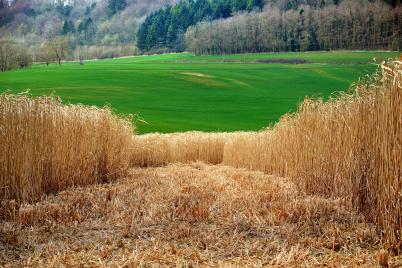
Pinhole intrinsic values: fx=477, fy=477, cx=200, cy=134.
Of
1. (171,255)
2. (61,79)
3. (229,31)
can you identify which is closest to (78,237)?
(171,255)

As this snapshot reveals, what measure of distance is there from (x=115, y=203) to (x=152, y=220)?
33.1 inches

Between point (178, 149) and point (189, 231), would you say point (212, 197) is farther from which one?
point (178, 149)

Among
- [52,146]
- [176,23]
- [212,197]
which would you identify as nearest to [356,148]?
[212,197]

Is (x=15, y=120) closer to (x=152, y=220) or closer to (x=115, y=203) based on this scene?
(x=115, y=203)

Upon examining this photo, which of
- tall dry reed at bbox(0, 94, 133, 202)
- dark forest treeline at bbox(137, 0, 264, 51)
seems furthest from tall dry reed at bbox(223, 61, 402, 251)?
dark forest treeline at bbox(137, 0, 264, 51)

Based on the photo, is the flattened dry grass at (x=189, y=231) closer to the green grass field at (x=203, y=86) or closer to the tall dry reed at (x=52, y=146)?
the tall dry reed at (x=52, y=146)

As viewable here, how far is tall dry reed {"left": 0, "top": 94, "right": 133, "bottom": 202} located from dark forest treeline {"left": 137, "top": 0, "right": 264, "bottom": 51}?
22.0m

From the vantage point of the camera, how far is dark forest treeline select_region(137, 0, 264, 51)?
96.4ft

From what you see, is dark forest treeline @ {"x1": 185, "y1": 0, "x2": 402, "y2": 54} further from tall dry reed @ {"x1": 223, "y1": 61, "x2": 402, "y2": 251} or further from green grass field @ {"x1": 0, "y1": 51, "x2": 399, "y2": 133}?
tall dry reed @ {"x1": 223, "y1": 61, "x2": 402, "y2": 251}

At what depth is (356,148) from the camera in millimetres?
4855

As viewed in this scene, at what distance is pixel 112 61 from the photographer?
92.6 feet

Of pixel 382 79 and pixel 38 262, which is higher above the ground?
pixel 382 79

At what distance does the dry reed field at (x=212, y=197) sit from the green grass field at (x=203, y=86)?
913 cm

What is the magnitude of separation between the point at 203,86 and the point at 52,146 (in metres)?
17.2
